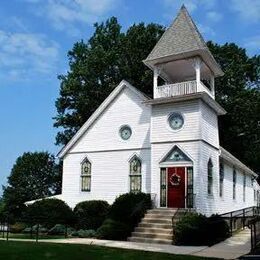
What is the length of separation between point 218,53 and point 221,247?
97.6 feet

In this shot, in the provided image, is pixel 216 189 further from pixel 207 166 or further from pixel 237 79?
pixel 237 79

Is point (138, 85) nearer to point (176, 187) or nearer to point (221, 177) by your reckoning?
point (221, 177)

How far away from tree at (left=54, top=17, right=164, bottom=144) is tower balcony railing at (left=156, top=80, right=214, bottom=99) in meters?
16.2

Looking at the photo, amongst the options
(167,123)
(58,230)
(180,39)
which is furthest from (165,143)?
(58,230)

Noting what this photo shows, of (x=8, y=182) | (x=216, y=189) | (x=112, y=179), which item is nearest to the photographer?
(x=216, y=189)

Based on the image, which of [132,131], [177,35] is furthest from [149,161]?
[177,35]

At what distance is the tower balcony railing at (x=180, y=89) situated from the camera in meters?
26.4

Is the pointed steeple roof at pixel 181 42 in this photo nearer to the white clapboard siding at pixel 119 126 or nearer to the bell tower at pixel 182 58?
the bell tower at pixel 182 58

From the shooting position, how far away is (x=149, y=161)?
2839cm

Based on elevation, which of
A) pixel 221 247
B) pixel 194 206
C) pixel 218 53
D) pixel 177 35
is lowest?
Answer: pixel 221 247

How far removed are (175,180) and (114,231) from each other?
449 cm

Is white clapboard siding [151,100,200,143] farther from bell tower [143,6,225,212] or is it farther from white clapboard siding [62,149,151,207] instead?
white clapboard siding [62,149,151,207]

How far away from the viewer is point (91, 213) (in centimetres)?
2866

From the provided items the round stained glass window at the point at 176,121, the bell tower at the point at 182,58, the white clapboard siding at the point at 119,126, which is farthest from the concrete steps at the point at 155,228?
the bell tower at the point at 182,58
